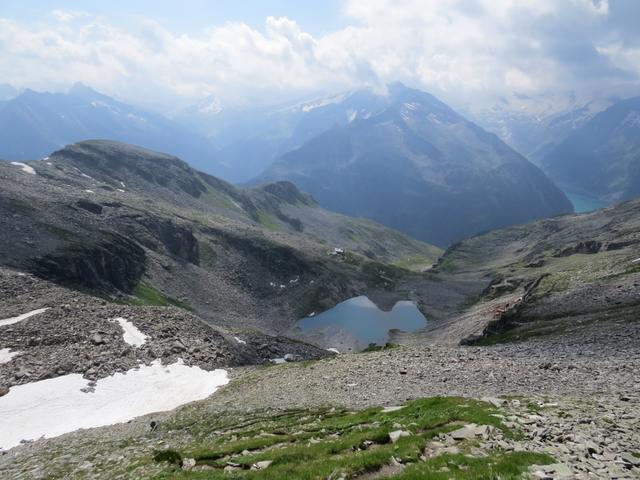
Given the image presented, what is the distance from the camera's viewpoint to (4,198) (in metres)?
118

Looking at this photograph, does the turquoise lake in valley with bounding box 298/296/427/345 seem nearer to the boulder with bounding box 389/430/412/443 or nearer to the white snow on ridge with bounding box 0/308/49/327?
the white snow on ridge with bounding box 0/308/49/327

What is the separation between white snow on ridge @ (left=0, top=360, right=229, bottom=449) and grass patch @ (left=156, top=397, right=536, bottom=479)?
543 inches

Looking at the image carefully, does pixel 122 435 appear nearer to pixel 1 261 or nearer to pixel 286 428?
pixel 286 428

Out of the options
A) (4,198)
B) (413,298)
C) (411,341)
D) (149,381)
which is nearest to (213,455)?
(149,381)

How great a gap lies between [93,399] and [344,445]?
33.4m

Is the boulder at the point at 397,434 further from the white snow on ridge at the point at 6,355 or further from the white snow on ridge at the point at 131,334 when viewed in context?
the white snow on ridge at the point at 6,355

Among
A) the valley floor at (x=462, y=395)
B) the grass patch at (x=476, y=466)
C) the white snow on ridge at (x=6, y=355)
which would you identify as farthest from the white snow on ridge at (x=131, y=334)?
the grass patch at (x=476, y=466)

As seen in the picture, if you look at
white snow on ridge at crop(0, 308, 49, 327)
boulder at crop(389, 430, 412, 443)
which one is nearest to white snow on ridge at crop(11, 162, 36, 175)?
white snow on ridge at crop(0, 308, 49, 327)

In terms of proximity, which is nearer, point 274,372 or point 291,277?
point 274,372

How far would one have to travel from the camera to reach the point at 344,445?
2134cm

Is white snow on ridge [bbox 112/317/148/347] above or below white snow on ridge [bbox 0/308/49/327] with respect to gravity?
above

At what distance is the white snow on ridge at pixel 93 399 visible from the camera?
134 feet

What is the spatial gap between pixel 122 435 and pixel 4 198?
105318mm

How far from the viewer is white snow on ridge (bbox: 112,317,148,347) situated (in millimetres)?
57844
